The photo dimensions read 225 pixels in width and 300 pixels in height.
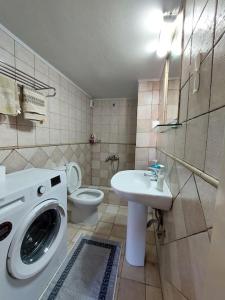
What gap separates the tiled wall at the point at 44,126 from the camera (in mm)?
1259

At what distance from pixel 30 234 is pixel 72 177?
0.97 meters

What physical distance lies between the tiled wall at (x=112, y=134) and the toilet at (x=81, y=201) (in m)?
1.10

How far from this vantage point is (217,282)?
270 mm

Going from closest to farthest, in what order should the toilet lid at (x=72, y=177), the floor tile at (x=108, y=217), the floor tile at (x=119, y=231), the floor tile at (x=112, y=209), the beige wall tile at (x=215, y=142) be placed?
the beige wall tile at (x=215, y=142), the floor tile at (x=119, y=231), the toilet lid at (x=72, y=177), the floor tile at (x=108, y=217), the floor tile at (x=112, y=209)

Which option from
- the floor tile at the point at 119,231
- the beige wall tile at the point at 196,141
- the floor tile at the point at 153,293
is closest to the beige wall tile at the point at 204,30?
the beige wall tile at the point at 196,141

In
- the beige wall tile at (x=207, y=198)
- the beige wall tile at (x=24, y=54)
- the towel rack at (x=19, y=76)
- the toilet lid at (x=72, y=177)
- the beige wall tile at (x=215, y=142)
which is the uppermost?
the beige wall tile at (x=24, y=54)

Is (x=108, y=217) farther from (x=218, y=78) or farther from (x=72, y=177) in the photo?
(x=218, y=78)

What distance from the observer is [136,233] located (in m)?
1.34

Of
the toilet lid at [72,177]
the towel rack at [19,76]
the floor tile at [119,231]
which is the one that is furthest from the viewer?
the toilet lid at [72,177]

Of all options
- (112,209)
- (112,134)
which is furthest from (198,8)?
(112,134)

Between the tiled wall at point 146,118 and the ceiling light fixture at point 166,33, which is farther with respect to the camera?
the tiled wall at point 146,118

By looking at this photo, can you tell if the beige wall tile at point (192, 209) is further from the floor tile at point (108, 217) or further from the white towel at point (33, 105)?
the floor tile at point (108, 217)

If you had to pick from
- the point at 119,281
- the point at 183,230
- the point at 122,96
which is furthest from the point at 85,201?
the point at 122,96

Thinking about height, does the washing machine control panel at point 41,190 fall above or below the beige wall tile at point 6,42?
below
